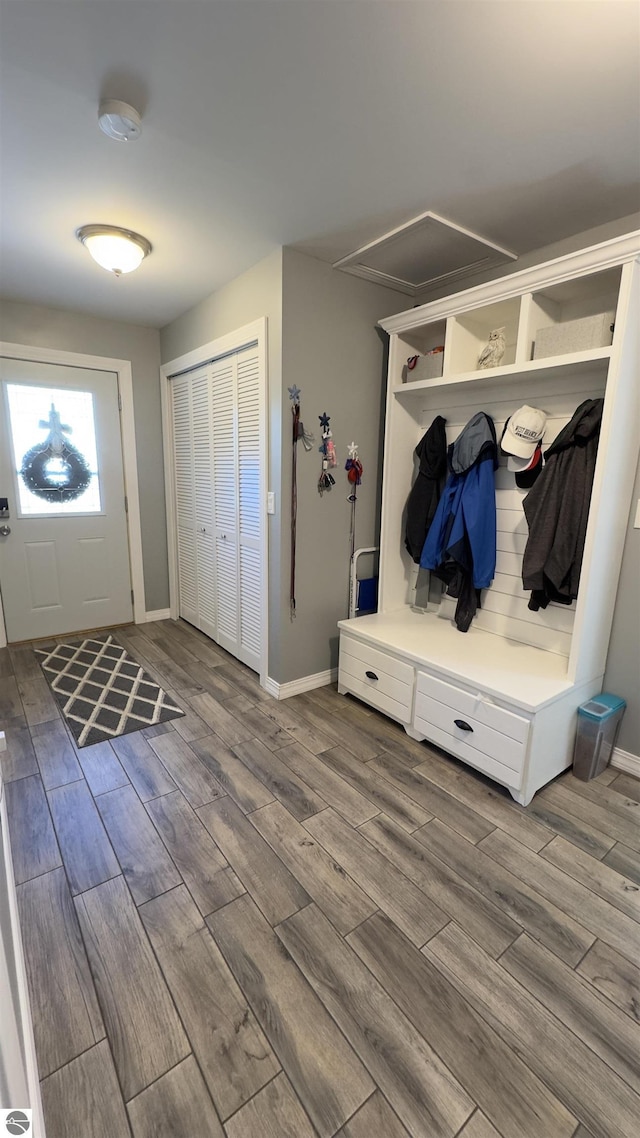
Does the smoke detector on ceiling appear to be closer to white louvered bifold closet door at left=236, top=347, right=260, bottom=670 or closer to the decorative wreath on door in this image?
white louvered bifold closet door at left=236, top=347, right=260, bottom=670

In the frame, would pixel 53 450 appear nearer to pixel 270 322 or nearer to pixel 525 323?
pixel 270 322

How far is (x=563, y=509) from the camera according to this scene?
2105 millimetres

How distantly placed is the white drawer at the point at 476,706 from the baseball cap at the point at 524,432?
1173 millimetres

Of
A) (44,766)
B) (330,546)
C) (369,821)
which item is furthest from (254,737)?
(330,546)

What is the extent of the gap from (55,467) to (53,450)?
128 mm

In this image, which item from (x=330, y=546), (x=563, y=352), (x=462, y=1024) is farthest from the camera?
(x=330, y=546)

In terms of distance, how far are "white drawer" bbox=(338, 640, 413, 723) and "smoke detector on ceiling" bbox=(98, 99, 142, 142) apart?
2.37 metres

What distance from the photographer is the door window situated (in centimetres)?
346

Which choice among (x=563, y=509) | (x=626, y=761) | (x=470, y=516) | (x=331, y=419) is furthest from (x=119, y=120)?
(x=626, y=761)

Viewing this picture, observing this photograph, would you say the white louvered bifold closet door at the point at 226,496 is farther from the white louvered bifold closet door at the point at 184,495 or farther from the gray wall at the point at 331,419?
the gray wall at the point at 331,419

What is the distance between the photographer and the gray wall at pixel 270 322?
252 cm

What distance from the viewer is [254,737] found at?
97.2 inches

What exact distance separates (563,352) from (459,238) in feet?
2.62

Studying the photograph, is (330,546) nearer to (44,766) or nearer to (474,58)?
(44,766)
